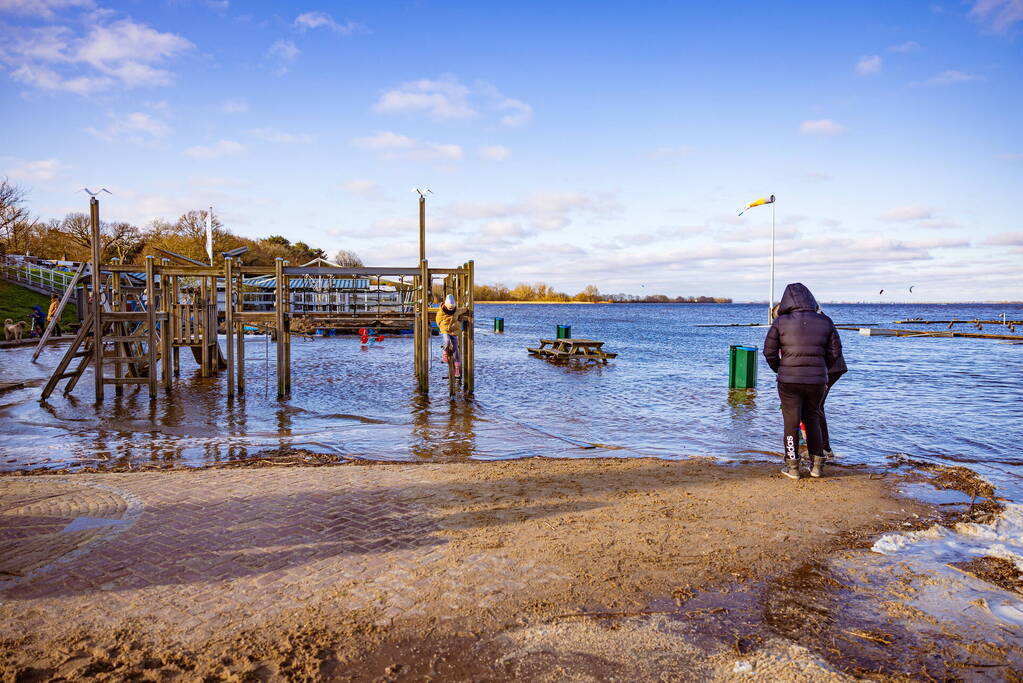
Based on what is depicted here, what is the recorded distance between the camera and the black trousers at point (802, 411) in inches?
277

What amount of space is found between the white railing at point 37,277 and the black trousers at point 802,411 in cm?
4719

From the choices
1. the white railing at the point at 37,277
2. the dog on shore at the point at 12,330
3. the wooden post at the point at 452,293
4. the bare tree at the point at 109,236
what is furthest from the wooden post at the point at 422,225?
the bare tree at the point at 109,236

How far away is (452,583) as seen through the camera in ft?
14.3

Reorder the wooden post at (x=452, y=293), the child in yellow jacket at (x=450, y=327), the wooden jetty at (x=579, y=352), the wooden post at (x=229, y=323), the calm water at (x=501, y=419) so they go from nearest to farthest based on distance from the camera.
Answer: the calm water at (x=501, y=419) < the wooden post at (x=229, y=323) < the child in yellow jacket at (x=450, y=327) < the wooden post at (x=452, y=293) < the wooden jetty at (x=579, y=352)

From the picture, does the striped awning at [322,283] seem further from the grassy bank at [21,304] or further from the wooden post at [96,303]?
the grassy bank at [21,304]

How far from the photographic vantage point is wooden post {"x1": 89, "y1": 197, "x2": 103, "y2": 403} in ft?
41.0

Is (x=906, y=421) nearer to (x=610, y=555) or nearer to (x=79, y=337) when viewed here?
(x=610, y=555)

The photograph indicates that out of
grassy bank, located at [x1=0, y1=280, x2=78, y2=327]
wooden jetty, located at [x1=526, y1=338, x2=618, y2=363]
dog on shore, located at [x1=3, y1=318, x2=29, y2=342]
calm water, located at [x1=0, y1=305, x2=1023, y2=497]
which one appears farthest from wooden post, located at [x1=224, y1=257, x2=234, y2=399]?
grassy bank, located at [x1=0, y1=280, x2=78, y2=327]

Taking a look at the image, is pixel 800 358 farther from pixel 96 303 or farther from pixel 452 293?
pixel 96 303

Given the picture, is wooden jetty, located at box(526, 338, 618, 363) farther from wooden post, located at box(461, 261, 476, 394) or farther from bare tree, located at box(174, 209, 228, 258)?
bare tree, located at box(174, 209, 228, 258)

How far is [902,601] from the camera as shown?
164 inches

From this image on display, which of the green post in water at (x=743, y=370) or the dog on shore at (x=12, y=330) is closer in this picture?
the green post in water at (x=743, y=370)

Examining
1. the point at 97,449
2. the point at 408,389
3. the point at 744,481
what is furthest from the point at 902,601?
the point at 408,389

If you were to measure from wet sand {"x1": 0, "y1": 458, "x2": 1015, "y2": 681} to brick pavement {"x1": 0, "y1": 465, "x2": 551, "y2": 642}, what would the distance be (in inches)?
0.8
